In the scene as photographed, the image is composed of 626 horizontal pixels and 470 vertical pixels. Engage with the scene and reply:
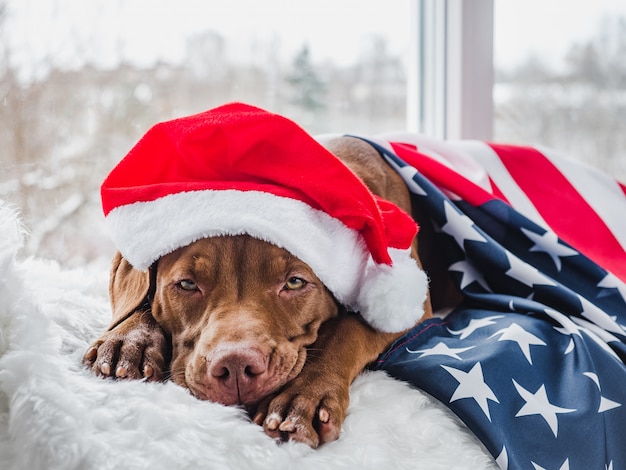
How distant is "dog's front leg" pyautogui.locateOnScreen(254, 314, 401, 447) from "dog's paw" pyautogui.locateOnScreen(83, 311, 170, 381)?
8.4 inches

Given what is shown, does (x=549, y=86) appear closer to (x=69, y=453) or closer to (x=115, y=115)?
(x=115, y=115)

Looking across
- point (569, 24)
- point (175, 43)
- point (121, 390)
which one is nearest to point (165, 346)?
point (121, 390)

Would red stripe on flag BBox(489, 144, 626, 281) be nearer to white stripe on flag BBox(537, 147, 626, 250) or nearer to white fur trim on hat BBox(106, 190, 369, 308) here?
white stripe on flag BBox(537, 147, 626, 250)

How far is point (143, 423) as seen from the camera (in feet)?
2.93

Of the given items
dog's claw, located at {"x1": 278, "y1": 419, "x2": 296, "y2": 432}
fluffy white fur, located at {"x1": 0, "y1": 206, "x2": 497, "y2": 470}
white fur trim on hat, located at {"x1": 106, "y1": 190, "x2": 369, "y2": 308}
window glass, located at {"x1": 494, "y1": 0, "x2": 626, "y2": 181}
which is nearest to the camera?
fluffy white fur, located at {"x1": 0, "y1": 206, "x2": 497, "y2": 470}

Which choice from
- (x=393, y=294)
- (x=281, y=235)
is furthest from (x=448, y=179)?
(x=281, y=235)

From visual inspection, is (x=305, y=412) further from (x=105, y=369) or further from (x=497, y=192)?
(x=497, y=192)

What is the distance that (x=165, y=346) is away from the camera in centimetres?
124

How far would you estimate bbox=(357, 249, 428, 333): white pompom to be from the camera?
1270 millimetres

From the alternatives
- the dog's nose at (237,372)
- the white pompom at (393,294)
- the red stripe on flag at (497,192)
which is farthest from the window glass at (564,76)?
the dog's nose at (237,372)

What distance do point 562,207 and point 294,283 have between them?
989 millimetres

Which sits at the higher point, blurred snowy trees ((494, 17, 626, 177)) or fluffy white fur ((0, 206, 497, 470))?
blurred snowy trees ((494, 17, 626, 177))

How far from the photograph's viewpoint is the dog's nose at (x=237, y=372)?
104cm

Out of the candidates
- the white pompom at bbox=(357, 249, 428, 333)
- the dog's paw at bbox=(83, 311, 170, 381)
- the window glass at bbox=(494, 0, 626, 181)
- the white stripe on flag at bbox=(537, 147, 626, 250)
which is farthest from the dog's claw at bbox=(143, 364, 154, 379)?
the window glass at bbox=(494, 0, 626, 181)
